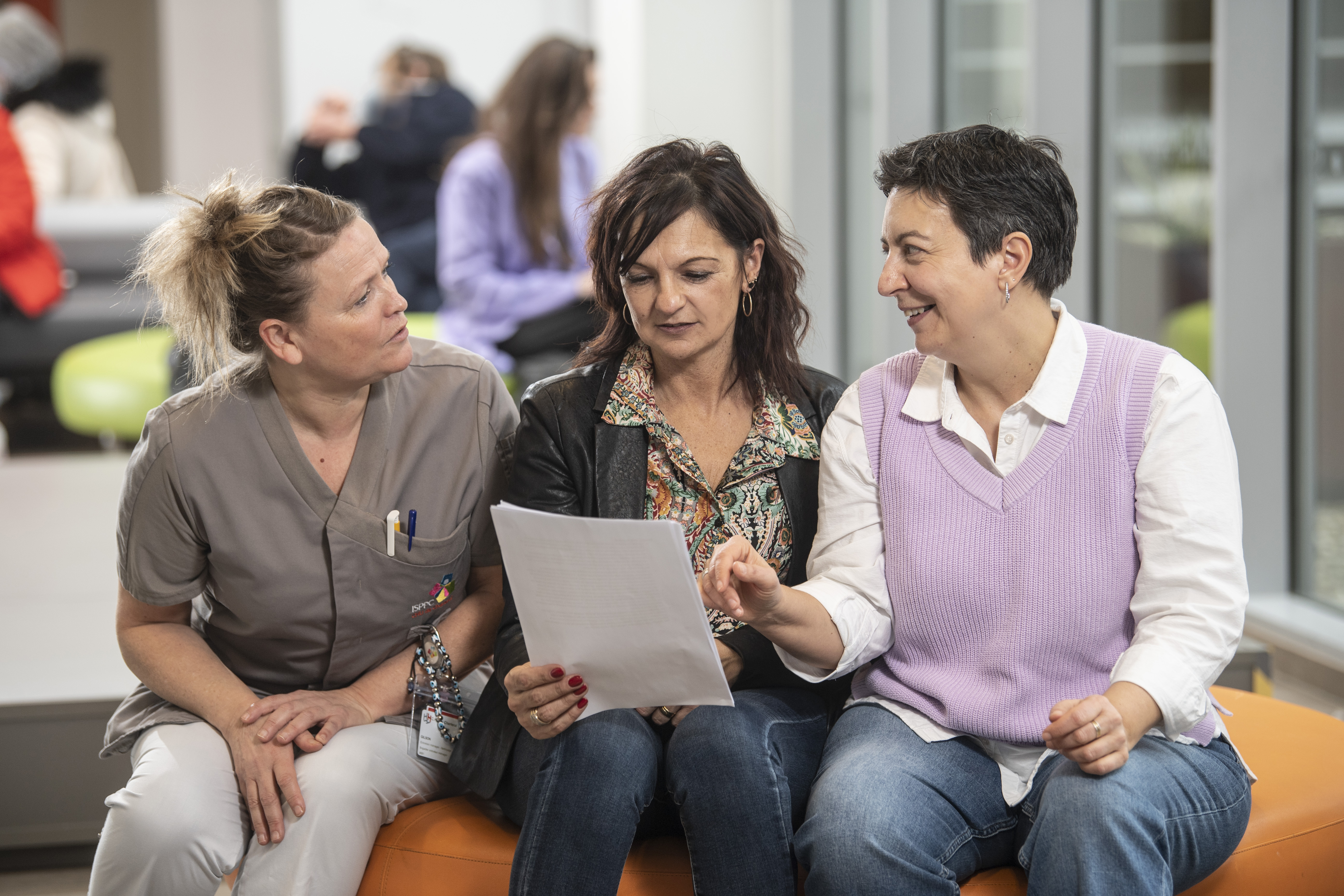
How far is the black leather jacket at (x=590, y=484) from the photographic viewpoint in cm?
168

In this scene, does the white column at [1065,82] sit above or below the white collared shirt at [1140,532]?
above

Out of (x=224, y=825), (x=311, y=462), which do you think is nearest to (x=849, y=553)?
(x=311, y=462)

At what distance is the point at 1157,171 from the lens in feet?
10.8

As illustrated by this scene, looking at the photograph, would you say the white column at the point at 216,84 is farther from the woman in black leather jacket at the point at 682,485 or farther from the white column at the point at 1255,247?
the woman in black leather jacket at the point at 682,485

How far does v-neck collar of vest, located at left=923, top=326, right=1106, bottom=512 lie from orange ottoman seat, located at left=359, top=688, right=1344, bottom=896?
1.53 ft

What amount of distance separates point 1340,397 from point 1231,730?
4.62 ft

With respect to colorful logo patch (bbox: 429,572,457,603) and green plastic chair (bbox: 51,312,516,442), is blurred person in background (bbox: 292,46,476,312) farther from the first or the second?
colorful logo patch (bbox: 429,572,457,603)

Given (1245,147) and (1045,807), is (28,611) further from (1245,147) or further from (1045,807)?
(1245,147)

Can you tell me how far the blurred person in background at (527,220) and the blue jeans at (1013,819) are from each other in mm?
2720

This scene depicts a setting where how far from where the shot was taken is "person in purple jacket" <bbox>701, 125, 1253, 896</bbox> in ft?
4.60

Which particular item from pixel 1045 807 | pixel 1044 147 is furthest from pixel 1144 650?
pixel 1044 147

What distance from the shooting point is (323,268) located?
1.69 m

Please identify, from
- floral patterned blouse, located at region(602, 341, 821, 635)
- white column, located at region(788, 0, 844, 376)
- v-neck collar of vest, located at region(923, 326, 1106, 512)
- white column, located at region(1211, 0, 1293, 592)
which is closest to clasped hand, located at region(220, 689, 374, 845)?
floral patterned blouse, located at region(602, 341, 821, 635)

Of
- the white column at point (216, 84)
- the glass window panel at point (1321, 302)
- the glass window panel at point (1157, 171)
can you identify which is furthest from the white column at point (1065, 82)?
the white column at point (216, 84)
